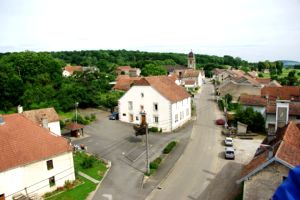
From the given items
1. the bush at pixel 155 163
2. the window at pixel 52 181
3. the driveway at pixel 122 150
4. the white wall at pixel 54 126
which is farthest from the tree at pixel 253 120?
the window at pixel 52 181

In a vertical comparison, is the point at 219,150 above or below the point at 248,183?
below

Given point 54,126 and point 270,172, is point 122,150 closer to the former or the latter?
point 54,126

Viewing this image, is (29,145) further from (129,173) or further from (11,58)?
(11,58)

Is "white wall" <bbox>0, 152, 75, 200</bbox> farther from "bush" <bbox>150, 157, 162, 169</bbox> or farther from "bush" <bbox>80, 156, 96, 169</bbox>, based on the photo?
"bush" <bbox>150, 157, 162, 169</bbox>

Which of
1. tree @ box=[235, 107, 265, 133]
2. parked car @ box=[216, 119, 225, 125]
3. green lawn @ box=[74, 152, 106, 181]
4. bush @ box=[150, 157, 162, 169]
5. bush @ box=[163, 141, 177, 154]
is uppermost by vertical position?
tree @ box=[235, 107, 265, 133]

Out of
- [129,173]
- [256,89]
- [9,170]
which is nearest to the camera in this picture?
[9,170]

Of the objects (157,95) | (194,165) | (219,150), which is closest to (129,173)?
(194,165)

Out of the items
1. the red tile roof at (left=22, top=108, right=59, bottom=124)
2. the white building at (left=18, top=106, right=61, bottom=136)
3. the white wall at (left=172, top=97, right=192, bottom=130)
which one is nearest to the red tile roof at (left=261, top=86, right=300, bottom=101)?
the white wall at (left=172, top=97, right=192, bottom=130)
